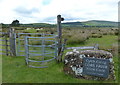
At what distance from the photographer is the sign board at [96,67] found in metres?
4.30

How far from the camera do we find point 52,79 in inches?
173

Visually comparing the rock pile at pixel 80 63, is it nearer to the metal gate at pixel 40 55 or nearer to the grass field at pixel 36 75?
the grass field at pixel 36 75

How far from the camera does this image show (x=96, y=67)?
172 inches

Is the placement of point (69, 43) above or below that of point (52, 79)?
above

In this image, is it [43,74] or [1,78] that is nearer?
[1,78]

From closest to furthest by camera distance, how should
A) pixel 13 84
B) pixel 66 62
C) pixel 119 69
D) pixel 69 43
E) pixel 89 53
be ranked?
pixel 13 84
pixel 89 53
pixel 66 62
pixel 119 69
pixel 69 43

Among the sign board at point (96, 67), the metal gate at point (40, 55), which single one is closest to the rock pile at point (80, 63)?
the sign board at point (96, 67)

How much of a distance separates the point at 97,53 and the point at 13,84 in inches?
128

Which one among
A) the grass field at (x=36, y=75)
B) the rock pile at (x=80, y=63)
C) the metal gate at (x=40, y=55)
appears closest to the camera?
the grass field at (x=36, y=75)

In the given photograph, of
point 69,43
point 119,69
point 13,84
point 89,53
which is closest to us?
point 13,84

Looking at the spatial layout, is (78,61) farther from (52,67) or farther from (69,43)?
(69,43)

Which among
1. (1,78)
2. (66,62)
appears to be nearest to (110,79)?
(66,62)

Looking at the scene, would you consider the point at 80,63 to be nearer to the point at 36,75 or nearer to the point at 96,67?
the point at 96,67

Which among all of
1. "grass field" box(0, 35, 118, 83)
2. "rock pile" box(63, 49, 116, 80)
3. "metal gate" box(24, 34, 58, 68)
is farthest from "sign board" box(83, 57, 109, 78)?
"metal gate" box(24, 34, 58, 68)
